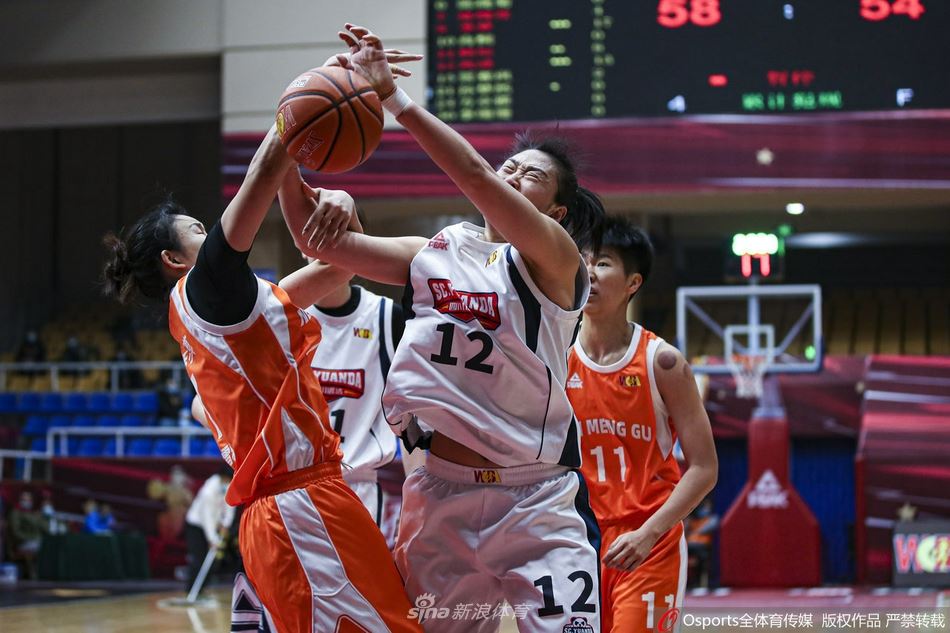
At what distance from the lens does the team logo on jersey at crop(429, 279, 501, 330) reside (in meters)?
3.04

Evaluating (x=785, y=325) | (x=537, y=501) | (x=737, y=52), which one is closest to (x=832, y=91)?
(x=737, y=52)

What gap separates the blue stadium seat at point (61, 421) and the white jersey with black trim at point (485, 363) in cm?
1501

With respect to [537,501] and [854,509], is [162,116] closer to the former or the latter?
[854,509]

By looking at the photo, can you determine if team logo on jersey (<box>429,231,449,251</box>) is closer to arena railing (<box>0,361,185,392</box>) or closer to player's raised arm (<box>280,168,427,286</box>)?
player's raised arm (<box>280,168,427,286</box>)

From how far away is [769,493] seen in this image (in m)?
12.5

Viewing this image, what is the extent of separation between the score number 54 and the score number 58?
138 cm

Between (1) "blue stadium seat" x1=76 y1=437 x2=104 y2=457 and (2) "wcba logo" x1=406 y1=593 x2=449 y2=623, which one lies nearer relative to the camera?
(2) "wcba logo" x1=406 y1=593 x2=449 y2=623

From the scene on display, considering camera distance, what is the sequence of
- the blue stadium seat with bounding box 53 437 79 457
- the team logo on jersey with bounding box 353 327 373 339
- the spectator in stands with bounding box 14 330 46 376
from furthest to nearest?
the spectator in stands with bounding box 14 330 46 376 < the blue stadium seat with bounding box 53 437 79 457 < the team logo on jersey with bounding box 353 327 373 339

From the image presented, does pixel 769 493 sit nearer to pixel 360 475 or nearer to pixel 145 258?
pixel 360 475

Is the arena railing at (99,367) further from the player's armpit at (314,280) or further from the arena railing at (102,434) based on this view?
the player's armpit at (314,280)

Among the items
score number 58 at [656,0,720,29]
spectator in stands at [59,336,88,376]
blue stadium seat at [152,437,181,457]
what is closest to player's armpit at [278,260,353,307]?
score number 58 at [656,0,720,29]

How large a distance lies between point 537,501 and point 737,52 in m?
9.41

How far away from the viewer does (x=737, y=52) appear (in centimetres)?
1162

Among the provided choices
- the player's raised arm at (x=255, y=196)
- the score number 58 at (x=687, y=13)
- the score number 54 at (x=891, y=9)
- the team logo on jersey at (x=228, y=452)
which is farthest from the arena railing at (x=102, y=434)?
the player's raised arm at (x=255, y=196)
